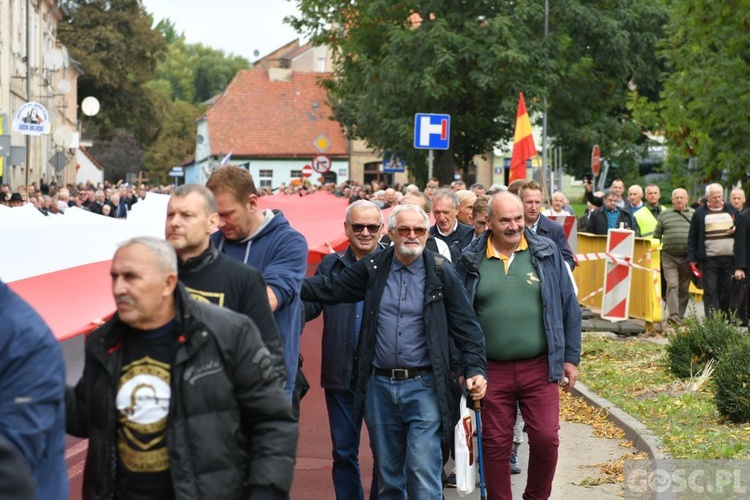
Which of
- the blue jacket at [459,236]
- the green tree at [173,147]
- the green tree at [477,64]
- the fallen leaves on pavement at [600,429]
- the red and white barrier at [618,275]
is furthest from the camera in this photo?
the green tree at [173,147]

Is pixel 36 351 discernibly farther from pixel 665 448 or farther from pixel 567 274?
pixel 665 448

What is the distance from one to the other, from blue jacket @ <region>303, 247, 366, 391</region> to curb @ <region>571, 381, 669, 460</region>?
2505mm

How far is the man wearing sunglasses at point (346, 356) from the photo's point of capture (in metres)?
7.66

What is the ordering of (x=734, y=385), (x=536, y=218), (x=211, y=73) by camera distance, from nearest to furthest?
(x=734, y=385)
(x=536, y=218)
(x=211, y=73)

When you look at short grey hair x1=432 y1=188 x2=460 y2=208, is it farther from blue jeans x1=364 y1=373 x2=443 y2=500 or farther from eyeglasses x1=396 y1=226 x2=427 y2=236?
blue jeans x1=364 y1=373 x2=443 y2=500

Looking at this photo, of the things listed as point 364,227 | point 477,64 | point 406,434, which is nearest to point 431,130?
point 364,227

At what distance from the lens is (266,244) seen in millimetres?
6160

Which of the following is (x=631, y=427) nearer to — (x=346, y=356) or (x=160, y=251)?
(x=346, y=356)

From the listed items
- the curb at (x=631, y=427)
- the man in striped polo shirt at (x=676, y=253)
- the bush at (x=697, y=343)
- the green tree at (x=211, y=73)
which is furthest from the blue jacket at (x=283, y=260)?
the green tree at (x=211, y=73)

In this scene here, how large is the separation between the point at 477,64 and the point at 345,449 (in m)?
32.0

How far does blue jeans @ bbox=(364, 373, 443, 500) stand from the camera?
689cm

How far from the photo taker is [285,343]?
6.15m

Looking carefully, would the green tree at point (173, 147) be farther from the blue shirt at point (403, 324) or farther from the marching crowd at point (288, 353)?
the blue shirt at point (403, 324)

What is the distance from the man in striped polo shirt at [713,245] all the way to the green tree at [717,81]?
27.5ft
